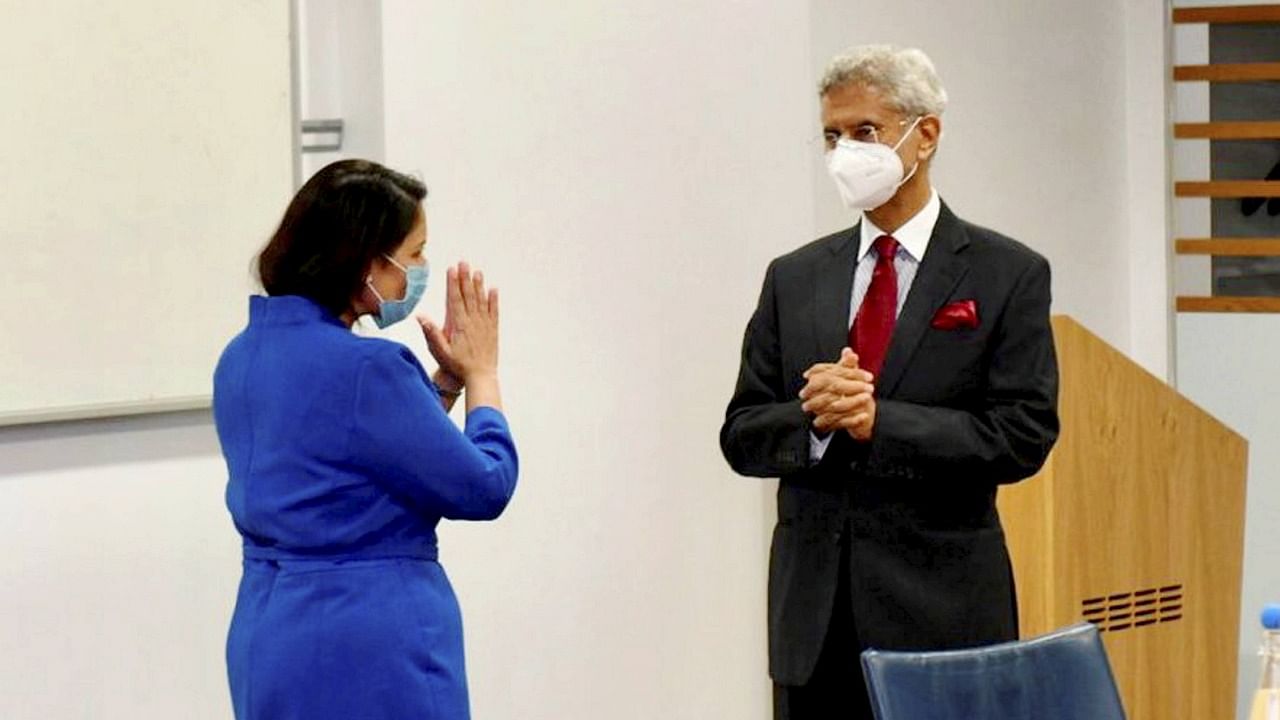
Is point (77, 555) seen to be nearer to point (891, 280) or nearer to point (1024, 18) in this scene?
point (891, 280)

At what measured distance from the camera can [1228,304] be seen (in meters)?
6.62

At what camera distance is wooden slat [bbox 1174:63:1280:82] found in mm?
6500

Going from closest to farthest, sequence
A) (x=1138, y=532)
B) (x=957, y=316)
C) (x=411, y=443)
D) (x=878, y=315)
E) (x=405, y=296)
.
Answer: (x=411, y=443)
(x=405, y=296)
(x=957, y=316)
(x=878, y=315)
(x=1138, y=532)

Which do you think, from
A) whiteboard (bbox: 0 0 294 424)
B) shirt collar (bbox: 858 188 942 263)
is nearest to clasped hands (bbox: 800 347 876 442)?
shirt collar (bbox: 858 188 942 263)

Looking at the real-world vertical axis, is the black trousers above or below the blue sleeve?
below

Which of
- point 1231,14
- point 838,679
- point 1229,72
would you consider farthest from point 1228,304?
point 838,679

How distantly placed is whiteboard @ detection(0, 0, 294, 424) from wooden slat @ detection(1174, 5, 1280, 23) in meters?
3.49

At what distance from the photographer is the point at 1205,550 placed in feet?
18.0

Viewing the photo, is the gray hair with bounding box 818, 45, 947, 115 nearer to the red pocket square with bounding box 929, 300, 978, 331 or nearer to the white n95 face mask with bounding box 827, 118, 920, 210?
the white n95 face mask with bounding box 827, 118, 920, 210

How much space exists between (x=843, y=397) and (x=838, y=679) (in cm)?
48

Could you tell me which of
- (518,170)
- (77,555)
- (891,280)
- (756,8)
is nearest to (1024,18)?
(756,8)

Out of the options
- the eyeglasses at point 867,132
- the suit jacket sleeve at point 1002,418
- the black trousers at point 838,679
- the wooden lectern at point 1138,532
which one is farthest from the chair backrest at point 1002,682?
the wooden lectern at point 1138,532

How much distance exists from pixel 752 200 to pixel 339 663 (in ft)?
7.54

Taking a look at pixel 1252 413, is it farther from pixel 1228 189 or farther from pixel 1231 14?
pixel 1231 14
